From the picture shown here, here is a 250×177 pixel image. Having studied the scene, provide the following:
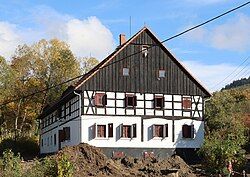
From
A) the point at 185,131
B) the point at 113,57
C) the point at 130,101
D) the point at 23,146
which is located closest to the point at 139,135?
the point at 130,101

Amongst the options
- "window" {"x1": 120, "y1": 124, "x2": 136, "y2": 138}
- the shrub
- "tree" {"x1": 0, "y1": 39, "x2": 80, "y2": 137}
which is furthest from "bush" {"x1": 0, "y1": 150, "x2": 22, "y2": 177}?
"tree" {"x1": 0, "y1": 39, "x2": 80, "y2": 137}

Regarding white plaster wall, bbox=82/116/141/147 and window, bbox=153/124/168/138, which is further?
window, bbox=153/124/168/138

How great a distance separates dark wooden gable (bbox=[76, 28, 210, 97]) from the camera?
43219 mm

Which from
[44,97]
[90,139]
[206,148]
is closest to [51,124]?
[44,97]

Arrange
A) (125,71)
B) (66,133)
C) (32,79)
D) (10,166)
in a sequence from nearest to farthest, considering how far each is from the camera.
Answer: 1. (10,166)
2. (125,71)
3. (66,133)
4. (32,79)

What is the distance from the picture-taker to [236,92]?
75312 mm

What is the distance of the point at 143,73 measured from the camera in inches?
1756

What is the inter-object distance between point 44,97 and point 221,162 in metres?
37.0

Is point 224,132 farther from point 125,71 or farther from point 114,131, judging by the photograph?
point 125,71

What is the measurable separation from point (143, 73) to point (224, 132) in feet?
27.1

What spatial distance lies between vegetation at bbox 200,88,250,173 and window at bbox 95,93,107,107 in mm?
8597

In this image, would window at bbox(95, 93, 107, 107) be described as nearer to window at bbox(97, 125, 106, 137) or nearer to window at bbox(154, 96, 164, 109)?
window at bbox(97, 125, 106, 137)

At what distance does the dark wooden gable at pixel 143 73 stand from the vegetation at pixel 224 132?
4.77m

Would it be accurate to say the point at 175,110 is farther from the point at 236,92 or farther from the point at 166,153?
the point at 236,92
